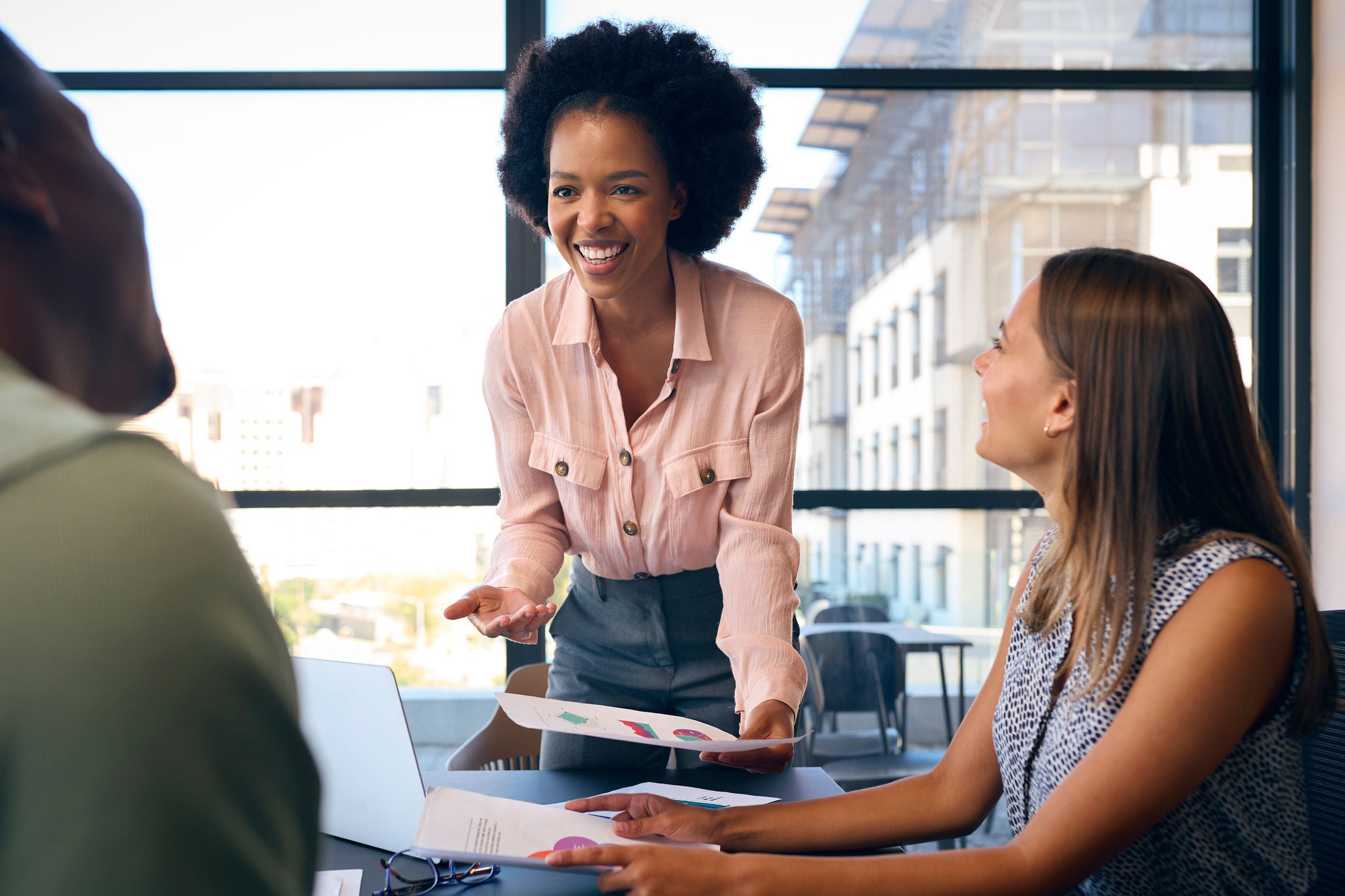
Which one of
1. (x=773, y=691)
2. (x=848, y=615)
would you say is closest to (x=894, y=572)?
(x=848, y=615)

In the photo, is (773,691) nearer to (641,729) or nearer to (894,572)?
(641,729)

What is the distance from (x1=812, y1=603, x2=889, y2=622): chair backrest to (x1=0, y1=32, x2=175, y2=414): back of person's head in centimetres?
290

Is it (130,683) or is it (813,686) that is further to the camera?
(813,686)

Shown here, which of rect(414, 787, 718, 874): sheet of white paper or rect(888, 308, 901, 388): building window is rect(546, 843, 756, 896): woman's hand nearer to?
rect(414, 787, 718, 874): sheet of white paper

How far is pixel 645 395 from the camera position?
1808mm

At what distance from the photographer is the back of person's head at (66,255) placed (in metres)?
0.40

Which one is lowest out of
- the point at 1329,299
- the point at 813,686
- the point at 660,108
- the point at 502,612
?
the point at 813,686

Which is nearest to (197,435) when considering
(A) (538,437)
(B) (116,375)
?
(A) (538,437)

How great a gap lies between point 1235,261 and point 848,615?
5.86 feet

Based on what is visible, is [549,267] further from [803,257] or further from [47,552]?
[47,552]

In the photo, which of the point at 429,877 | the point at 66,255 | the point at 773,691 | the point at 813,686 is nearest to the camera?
the point at 66,255

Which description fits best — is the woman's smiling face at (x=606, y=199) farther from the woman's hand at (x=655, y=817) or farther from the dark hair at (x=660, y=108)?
the woman's hand at (x=655, y=817)

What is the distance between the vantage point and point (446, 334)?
317 cm

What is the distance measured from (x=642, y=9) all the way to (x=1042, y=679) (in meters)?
2.62
